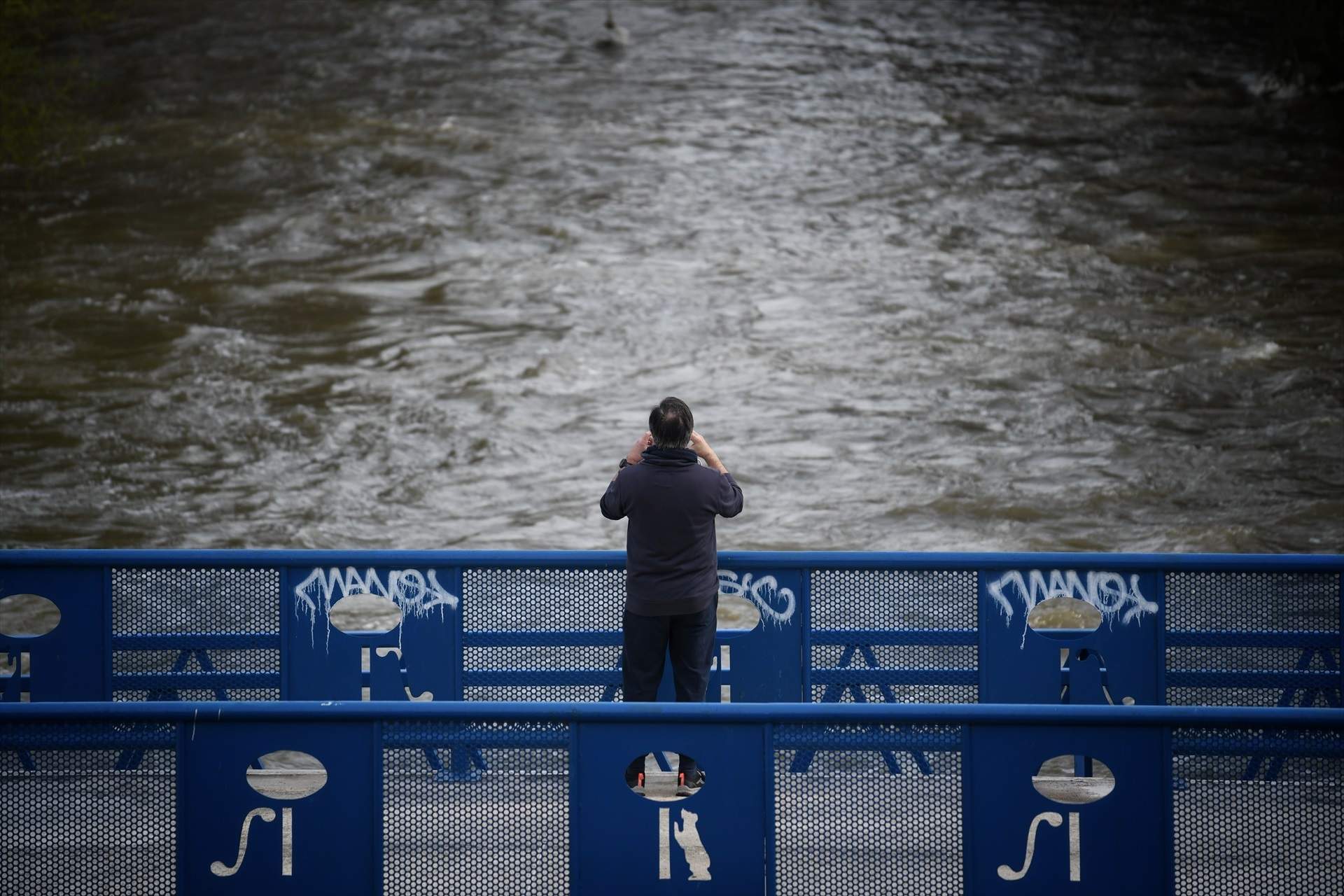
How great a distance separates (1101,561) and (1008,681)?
2.57 feet

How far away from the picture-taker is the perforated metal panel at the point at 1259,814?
5.23 metres

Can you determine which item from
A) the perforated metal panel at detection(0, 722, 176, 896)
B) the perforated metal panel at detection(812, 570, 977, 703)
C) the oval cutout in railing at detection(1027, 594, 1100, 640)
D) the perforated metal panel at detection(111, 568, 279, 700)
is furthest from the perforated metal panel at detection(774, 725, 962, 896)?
the oval cutout in railing at detection(1027, 594, 1100, 640)

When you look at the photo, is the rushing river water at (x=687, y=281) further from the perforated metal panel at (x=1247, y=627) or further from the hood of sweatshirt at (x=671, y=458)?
the hood of sweatshirt at (x=671, y=458)

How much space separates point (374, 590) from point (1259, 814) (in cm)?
427

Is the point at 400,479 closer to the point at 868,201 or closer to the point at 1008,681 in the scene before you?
the point at 1008,681

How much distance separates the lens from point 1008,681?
299 inches

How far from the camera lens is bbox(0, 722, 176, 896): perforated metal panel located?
538cm

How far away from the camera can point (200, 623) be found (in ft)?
24.8

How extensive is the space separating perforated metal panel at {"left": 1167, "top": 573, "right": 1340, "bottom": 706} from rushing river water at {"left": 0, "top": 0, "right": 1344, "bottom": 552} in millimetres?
6982

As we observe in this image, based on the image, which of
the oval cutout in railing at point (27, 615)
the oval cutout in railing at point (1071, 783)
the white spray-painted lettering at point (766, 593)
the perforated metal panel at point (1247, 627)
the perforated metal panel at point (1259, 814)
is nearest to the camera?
the perforated metal panel at point (1259, 814)

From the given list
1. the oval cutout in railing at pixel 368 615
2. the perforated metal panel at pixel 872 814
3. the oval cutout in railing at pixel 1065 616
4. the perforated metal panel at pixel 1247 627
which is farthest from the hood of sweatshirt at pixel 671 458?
the oval cutout in railing at pixel 1065 616

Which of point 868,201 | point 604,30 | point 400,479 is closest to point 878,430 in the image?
point 400,479

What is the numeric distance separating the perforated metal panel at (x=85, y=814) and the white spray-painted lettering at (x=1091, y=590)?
163 inches

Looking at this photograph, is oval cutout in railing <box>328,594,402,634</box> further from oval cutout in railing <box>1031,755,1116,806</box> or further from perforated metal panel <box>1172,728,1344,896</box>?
perforated metal panel <box>1172,728,1344,896</box>
